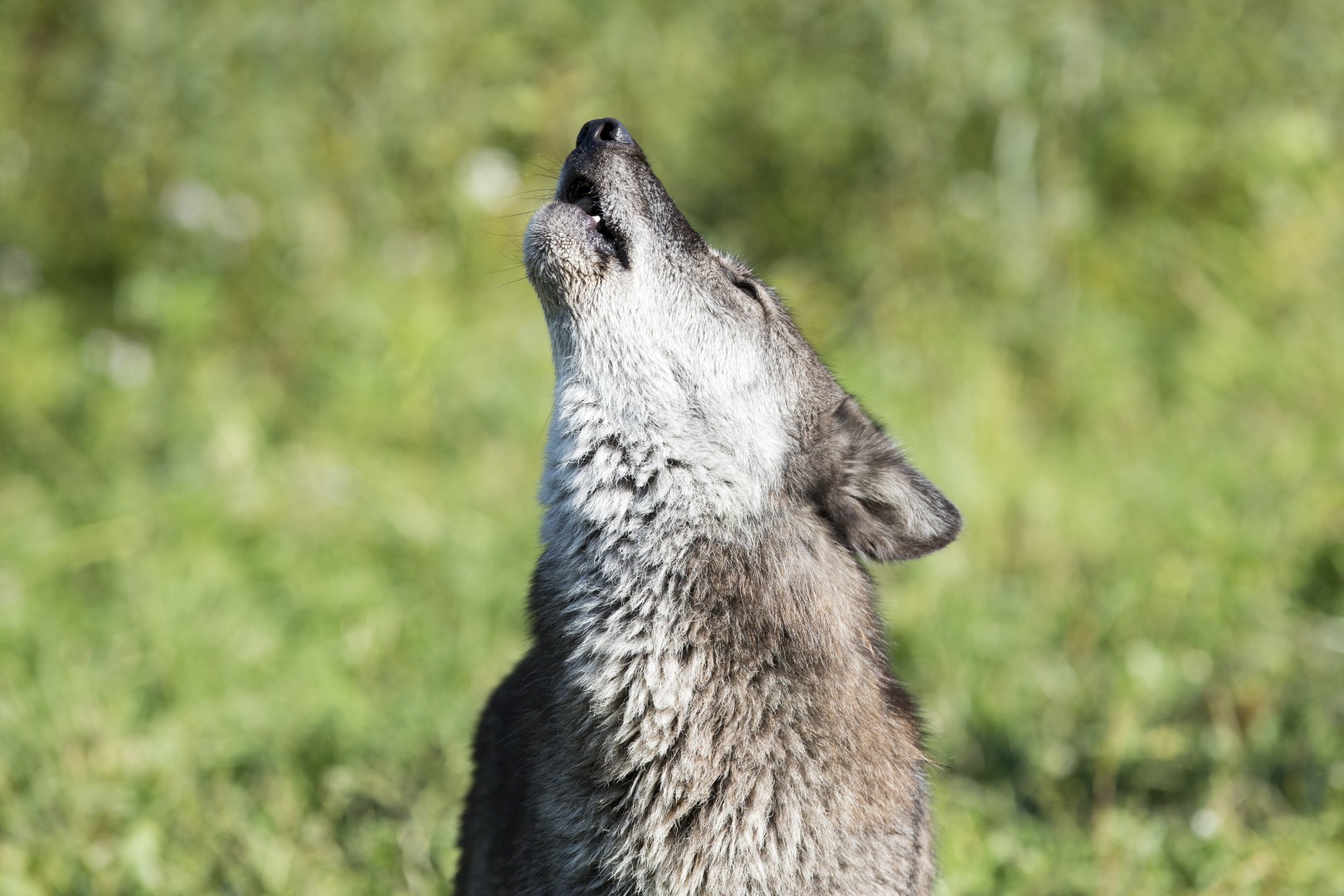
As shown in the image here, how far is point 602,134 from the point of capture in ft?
10.2

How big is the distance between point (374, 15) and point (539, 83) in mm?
1020

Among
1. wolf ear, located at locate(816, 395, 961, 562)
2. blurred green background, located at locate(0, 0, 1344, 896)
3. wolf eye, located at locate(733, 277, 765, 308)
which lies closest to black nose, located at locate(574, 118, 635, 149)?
wolf eye, located at locate(733, 277, 765, 308)

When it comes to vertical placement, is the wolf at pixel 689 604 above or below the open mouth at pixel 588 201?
below

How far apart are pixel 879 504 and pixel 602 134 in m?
1.11

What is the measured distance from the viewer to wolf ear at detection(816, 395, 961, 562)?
3000 millimetres

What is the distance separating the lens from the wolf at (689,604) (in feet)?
8.96

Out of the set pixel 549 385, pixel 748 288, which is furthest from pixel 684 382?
pixel 549 385

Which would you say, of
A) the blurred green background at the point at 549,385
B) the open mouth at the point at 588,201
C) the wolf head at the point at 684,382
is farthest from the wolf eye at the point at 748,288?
the blurred green background at the point at 549,385

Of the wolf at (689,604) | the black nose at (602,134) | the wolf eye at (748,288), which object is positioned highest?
the black nose at (602,134)

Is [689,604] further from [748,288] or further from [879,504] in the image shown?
[748,288]

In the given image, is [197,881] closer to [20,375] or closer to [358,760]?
[358,760]

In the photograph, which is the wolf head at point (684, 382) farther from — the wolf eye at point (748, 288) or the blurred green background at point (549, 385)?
the blurred green background at point (549, 385)

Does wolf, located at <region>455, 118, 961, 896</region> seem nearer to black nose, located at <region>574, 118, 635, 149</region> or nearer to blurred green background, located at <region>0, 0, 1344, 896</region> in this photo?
black nose, located at <region>574, 118, 635, 149</region>

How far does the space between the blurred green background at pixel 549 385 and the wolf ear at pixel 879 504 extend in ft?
4.53
